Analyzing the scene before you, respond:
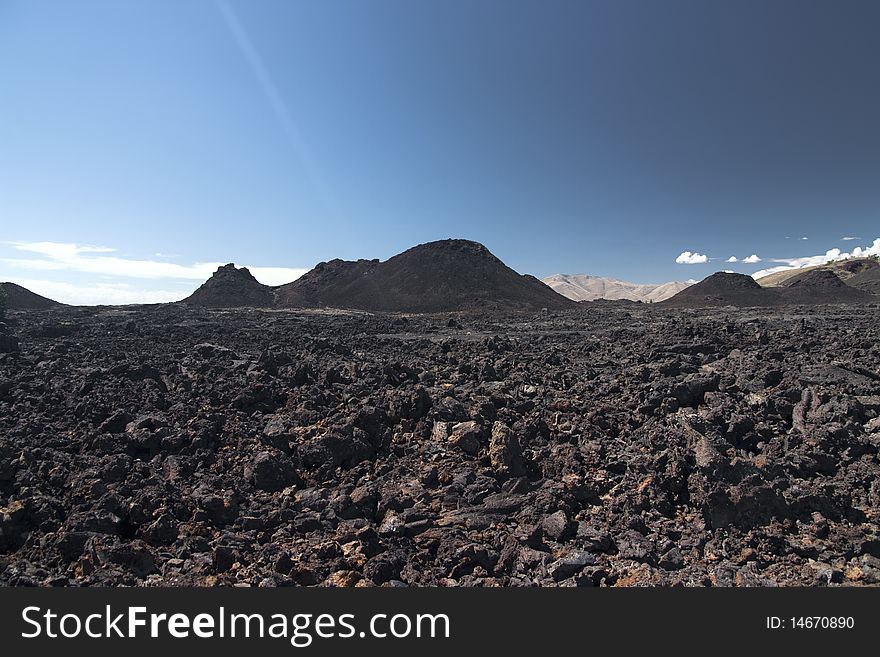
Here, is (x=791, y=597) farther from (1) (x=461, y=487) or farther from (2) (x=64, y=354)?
(2) (x=64, y=354)

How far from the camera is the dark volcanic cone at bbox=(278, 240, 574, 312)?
45062 millimetres

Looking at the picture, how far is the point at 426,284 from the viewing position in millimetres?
49719

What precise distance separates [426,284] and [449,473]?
4397cm

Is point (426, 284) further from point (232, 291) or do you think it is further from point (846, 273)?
point (846, 273)

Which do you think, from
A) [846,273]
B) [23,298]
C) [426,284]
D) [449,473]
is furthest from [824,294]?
[23,298]

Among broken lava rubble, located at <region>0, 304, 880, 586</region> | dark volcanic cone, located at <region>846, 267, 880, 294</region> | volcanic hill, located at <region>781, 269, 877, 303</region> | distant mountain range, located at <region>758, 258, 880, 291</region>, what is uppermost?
distant mountain range, located at <region>758, 258, 880, 291</region>

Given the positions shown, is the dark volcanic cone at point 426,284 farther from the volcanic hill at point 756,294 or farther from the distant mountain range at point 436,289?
the volcanic hill at point 756,294

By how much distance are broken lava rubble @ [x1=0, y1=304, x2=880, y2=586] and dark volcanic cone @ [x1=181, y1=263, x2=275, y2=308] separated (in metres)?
36.5

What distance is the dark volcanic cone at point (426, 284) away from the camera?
45062mm

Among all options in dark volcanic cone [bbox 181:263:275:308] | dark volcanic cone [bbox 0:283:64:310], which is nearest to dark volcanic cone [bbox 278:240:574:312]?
dark volcanic cone [bbox 181:263:275:308]

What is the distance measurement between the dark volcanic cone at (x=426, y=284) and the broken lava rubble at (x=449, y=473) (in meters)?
30.5

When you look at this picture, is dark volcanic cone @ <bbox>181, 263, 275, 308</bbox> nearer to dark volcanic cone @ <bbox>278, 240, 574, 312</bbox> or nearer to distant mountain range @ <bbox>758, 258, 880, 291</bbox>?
dark volcanic cone @ <bbox>278, 240, 574, 312</bbox>

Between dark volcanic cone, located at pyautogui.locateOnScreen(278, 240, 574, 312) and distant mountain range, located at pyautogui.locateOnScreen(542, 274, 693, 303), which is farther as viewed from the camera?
distant mountain range, located at pyautogui.locateOnScreen(542, 274, 693, 303)

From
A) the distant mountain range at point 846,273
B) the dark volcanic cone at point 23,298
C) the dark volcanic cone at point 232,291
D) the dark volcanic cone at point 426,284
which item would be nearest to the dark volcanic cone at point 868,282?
the distant mountain range at point 846,273
